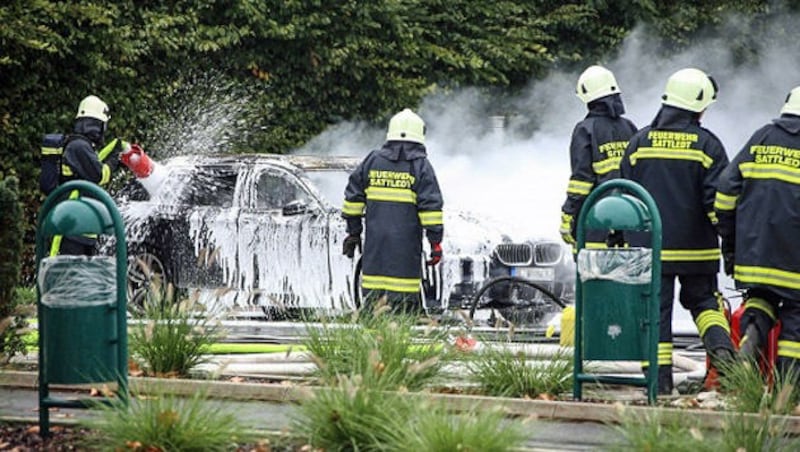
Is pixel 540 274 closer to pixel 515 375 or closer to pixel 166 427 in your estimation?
pixel 515 375

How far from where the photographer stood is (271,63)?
64.0ft

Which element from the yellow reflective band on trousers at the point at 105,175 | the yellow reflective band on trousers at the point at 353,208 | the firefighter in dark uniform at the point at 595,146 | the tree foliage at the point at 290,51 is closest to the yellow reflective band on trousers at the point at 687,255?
the firefighter in dark uniform at the point at 595,146

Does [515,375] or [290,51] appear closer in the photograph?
[515,375]

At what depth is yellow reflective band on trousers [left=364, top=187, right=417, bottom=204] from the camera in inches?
432

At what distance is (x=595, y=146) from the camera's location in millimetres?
10250

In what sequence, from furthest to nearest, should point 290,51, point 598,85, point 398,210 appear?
point 290,51, point 398,210, point 598,85

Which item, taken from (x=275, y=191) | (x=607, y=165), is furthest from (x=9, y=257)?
(x=275, y=191)

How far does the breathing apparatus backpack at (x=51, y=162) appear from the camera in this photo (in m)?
12.5

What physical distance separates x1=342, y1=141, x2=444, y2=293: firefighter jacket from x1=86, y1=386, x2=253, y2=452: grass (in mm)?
4085

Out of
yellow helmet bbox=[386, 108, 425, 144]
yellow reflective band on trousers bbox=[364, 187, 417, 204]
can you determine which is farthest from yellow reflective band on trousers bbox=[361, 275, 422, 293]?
yellow helmet bbox=[386, 108, 425, 144]

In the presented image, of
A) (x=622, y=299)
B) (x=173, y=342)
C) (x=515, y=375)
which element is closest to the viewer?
(x=622, y=299)

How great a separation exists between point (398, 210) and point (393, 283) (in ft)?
1.71

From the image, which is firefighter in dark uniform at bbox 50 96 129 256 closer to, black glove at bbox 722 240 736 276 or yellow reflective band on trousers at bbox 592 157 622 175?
yellow reflective band on trousers at bbox 592 157 622 175

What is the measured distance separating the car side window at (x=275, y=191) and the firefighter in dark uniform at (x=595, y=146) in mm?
4694
